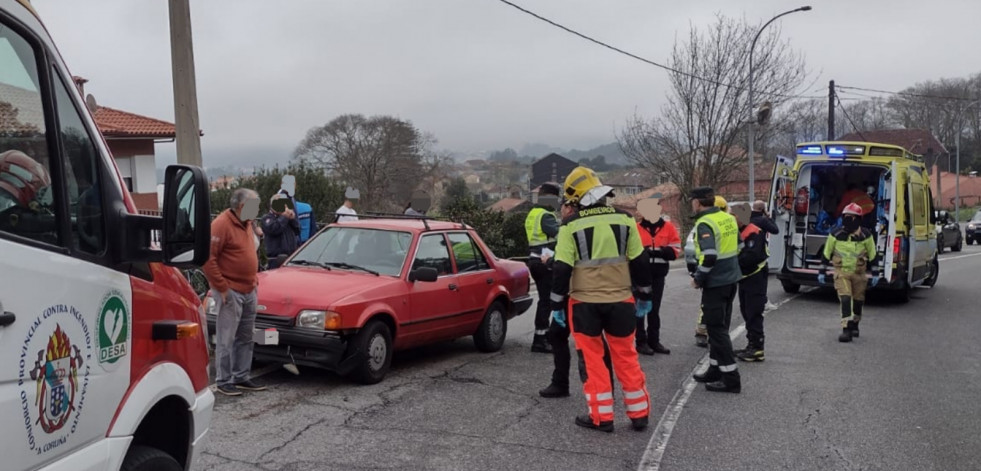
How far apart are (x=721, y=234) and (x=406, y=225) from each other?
3118 millimetres

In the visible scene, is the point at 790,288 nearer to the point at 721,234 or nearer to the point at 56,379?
the point at 721,234

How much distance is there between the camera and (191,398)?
328 cm

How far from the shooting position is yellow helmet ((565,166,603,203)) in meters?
6.16

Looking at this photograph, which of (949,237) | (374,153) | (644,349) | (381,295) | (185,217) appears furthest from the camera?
(374,153)

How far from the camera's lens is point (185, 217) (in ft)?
9.24

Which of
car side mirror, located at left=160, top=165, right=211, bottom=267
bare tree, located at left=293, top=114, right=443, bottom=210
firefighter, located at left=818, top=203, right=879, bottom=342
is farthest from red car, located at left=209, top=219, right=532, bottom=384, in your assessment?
bare tree, located at left=293, top=114, right=443, bottom=210

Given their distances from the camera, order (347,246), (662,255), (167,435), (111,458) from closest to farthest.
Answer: (111,458), (167,435), (347,246), (662,255)

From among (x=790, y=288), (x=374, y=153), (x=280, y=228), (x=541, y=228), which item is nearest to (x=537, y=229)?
(x=541, y=228)

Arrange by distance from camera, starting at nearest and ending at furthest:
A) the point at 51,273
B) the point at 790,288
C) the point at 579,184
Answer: the point at 51,273
the point at 579,184
the point at 790,288

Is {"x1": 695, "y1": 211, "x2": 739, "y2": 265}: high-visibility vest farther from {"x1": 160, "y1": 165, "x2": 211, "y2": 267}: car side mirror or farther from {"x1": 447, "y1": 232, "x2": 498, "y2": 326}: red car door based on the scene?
{"x1": 160, "y1": 165, "x2": 211, "y2": 267}: car side mirror

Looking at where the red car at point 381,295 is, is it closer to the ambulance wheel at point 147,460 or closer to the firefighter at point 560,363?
the firefighter at point 560,363

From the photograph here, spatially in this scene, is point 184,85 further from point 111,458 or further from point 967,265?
point 967,265

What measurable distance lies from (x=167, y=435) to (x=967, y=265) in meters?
24.7

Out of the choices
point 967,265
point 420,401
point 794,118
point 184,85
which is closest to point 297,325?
point 420,401
